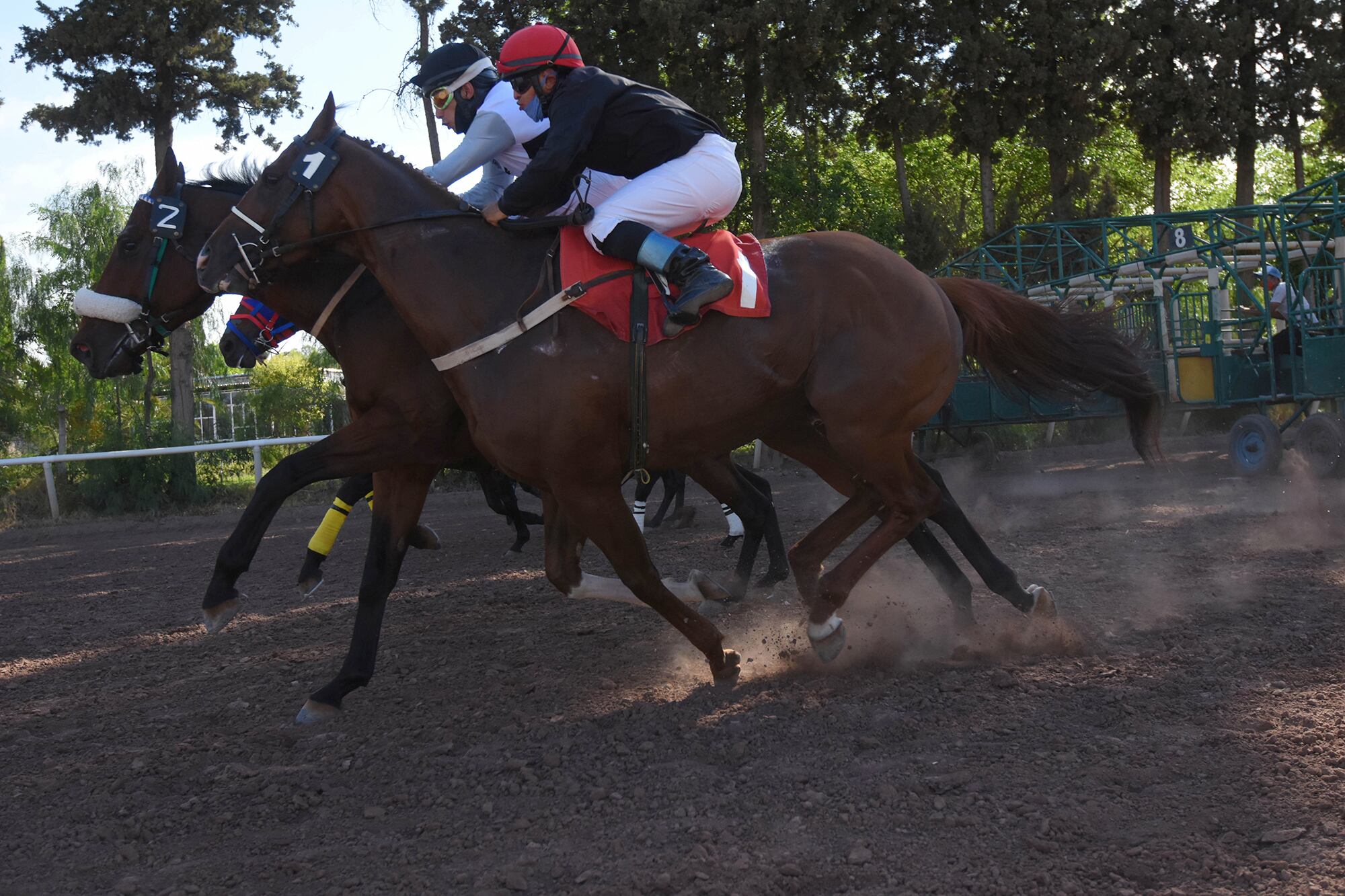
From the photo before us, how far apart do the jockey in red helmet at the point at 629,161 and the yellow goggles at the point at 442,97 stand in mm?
715

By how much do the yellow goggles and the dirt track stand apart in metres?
2.30

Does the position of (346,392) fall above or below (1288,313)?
below

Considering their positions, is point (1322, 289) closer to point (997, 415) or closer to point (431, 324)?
point (997, 415)

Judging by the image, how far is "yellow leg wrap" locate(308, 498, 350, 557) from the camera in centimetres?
600

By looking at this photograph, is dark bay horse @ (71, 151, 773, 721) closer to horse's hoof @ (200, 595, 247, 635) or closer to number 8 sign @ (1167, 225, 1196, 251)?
horse's hoof @ (200, 595, 247, 635)

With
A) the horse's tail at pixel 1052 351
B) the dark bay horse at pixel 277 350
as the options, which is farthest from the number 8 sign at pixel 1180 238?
the dark bay horse at pixel 277 350

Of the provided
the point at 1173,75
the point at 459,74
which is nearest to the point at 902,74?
the point at 1173,75

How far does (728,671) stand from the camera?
4434mm

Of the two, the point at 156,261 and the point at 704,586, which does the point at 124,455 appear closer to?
the point at 156,261

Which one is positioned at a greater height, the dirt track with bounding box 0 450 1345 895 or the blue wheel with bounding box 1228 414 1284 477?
the blue wheel with bounding box 1228 414 1284 477

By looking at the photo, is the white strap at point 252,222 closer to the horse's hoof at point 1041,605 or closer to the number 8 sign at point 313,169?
the number 8 sign at point 313,169

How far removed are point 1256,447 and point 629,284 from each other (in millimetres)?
8981

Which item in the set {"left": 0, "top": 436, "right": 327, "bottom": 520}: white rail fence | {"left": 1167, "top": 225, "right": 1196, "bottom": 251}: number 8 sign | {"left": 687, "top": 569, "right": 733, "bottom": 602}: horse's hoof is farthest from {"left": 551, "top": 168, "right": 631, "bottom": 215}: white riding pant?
{"left": 1167, "top": 225, "right": 1196, "bottom": 251}: number 8 sign

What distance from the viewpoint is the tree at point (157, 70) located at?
1966cm
